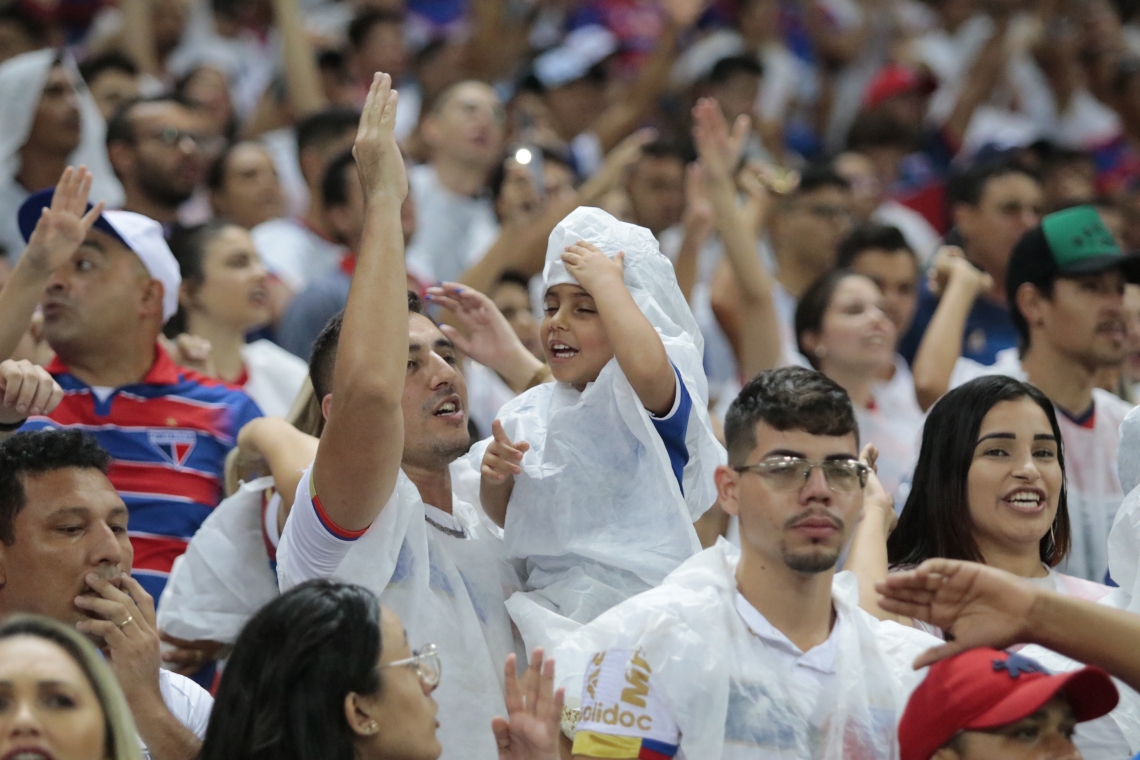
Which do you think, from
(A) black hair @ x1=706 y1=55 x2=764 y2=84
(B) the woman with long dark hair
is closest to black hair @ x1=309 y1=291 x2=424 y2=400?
(B) the woman with long dark hair

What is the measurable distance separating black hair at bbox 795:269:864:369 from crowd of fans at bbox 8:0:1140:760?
0.07ft

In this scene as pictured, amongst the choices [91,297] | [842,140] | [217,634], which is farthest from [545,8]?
[217,634]

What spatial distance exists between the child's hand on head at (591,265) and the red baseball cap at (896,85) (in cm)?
666

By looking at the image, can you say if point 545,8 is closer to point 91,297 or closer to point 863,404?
point 863,404

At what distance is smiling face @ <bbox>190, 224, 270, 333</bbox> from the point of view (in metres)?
5.79

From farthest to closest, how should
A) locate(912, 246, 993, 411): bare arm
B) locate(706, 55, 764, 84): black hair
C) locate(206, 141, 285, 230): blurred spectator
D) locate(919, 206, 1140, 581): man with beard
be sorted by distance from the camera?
locate(706, 55, 764, 84): black hair → locate(206, 141, 285, 230): blurred spectator → locate(912, 246, 993, 411): bare arm → locate(919, 206, 1140, 581): man with beard

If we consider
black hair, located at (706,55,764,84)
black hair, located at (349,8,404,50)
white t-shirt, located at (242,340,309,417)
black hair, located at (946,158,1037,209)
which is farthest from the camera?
black hair, located at (706,55,764,84)

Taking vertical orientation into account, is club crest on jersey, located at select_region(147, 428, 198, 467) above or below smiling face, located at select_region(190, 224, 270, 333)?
below

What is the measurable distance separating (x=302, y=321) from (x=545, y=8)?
217 inches

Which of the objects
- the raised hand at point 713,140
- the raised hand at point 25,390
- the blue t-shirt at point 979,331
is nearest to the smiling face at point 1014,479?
the raised hand at point 713,140

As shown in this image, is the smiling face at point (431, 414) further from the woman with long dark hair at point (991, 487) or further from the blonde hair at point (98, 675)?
the blonde hair at point (98, 675)

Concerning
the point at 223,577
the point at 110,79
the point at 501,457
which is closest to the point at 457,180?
the point at 110,79

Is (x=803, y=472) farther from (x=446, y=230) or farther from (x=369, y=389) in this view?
(x=446, y=230)

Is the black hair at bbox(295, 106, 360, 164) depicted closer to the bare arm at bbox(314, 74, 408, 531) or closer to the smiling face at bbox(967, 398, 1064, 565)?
the bare arm at bbox(314, 74, 408, 531)
